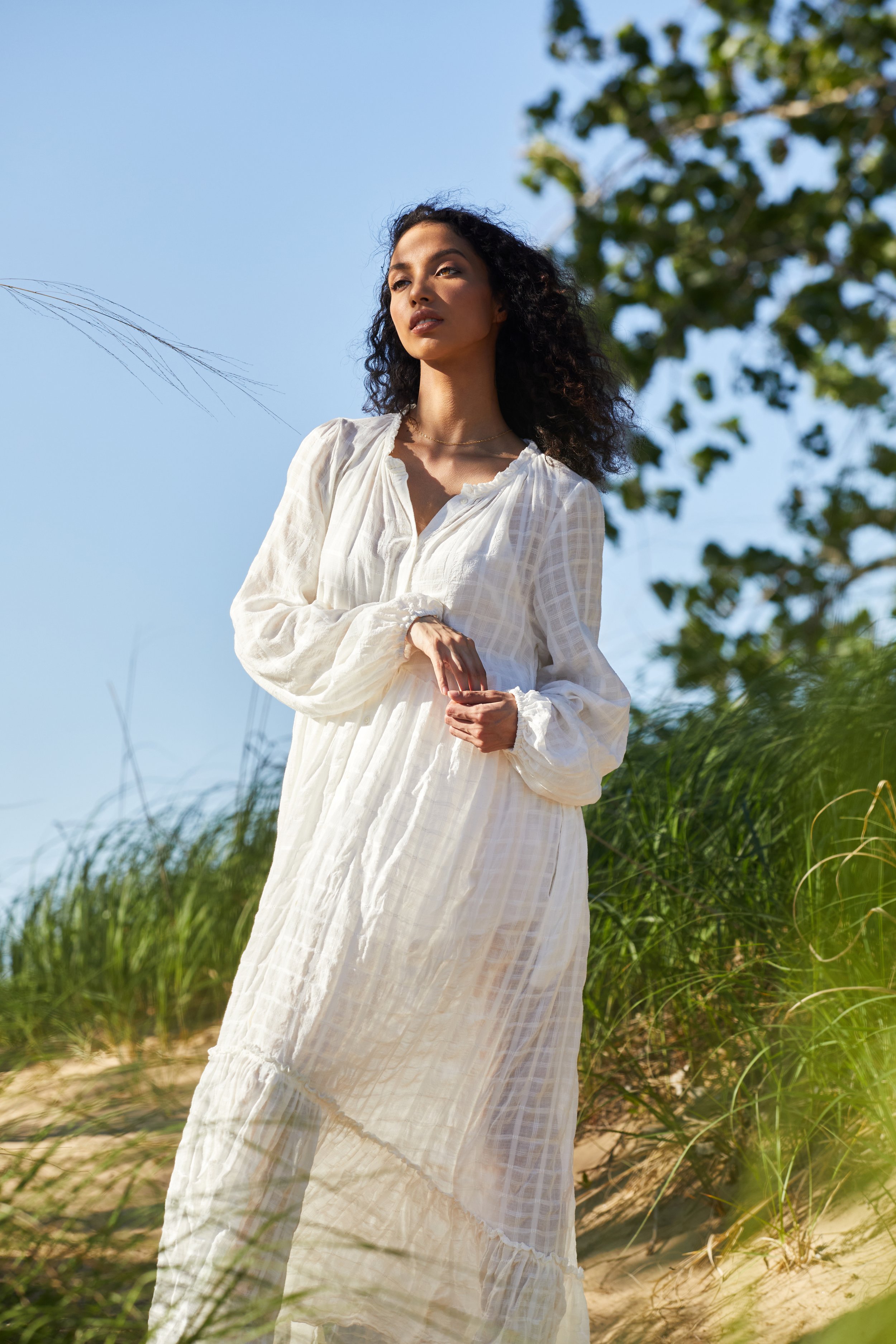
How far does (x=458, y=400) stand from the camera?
228 cm

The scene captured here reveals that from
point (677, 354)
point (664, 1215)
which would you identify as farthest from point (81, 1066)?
point (677, 354)

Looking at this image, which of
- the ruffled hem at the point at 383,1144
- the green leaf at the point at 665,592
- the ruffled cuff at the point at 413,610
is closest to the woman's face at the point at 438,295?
the ruffled cuff at the point at 413,610

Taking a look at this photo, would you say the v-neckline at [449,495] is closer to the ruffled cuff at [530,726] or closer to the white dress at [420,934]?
the white dress at [420,934]

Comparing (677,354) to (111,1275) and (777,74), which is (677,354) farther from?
(111,1275)

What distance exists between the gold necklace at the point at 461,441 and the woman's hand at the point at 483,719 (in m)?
0.55

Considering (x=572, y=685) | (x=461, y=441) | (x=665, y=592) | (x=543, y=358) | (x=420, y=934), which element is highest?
(x=665, y=592)

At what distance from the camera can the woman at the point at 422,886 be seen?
180 cm

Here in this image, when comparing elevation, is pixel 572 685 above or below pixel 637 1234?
above

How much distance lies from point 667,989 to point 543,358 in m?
1.46

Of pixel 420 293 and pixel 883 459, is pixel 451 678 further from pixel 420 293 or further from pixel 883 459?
pixel 883 459

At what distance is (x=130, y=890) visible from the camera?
4055mm

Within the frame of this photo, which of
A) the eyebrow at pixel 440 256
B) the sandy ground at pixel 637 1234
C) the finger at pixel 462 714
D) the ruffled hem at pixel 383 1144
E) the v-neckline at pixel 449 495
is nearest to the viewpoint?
the sandy ground at pixel 637 1234

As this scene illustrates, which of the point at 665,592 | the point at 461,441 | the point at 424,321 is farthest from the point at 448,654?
the point at 665,592

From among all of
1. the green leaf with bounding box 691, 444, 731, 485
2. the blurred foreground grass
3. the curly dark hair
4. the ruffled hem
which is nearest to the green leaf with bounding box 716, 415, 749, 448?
the green leaf with bounding box 691, 444, 731, 485
